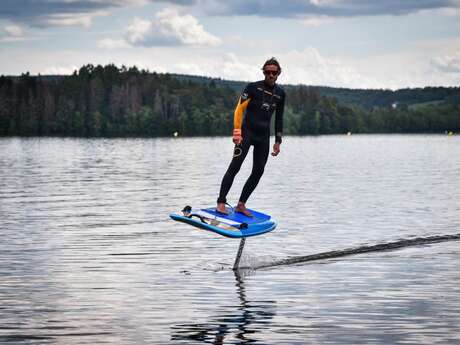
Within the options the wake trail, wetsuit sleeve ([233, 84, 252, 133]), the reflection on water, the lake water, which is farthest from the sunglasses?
the reflection on water

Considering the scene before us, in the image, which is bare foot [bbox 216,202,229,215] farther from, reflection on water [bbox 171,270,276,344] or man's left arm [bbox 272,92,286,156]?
reflection on water [bbox 171,270,276,344]

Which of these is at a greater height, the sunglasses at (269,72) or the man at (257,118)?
the sunglasses at (269,72)

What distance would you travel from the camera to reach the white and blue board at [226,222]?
1736cm

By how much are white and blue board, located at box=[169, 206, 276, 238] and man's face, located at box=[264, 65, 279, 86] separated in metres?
2.70

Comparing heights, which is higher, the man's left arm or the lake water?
the man's left arm

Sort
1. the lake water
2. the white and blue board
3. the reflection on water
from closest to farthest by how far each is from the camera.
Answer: the reflection on water, the lake water, the white and blue board

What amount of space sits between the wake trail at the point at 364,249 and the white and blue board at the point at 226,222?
106 cm

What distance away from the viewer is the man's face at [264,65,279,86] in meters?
17.7

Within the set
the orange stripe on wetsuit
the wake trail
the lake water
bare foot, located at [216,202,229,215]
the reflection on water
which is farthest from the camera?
the wake trail

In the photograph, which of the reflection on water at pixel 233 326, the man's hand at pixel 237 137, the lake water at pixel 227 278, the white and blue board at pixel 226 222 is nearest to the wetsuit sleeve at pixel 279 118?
the man's hand at pixel 237 137

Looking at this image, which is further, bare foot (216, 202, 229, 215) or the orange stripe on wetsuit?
bare foot (216, 202, 229, 215)

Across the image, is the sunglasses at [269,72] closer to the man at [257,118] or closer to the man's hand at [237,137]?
the man at [257,118]

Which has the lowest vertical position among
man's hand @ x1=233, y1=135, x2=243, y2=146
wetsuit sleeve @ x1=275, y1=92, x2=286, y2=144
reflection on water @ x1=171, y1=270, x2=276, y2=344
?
reflection on water @ x1=171, y1=270, x2=276, y2=344

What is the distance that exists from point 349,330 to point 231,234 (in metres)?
5.34
